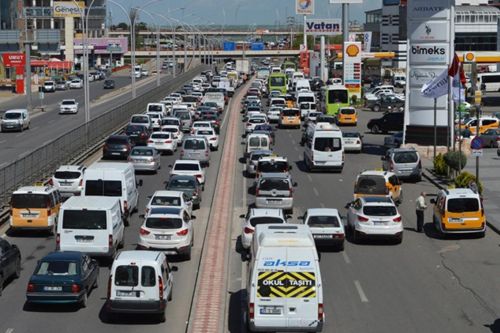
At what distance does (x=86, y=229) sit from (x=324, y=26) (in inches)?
4483

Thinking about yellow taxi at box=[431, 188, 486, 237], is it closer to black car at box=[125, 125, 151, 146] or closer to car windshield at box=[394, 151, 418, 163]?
car windshield at box=[394, 151, 418, 163]

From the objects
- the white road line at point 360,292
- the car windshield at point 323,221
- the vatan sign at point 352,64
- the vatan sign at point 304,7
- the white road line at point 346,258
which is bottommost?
the white road line at point 346,258

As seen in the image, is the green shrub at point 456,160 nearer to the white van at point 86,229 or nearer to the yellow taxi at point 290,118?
the white van at point 86,229

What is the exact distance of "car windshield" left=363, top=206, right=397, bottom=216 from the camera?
3078 cm

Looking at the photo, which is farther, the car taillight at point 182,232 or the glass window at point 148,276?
the car taillight at point 182,232

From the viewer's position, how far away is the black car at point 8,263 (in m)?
24.4

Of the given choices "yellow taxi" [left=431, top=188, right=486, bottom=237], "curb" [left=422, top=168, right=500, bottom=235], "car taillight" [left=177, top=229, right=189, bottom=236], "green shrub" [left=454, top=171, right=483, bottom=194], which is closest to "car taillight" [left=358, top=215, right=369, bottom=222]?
"yellow taxi" [left=431, top=188, right=486, bottom=237]

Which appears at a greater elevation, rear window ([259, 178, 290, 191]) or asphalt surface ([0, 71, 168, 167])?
rear window ([259, 178, 290, 191])

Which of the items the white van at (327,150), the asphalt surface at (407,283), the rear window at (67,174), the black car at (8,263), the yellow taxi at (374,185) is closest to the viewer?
the asphalt surface at (407,283)

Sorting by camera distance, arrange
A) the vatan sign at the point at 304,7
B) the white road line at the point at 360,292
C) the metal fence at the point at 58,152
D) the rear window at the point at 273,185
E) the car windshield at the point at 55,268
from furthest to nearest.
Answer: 1. the vatan sign at the point at 304,7
2. the metal fence at the point at 58,152
3. the rear window at the point at 273,185
4. the white road line at the point at 360,292
5. the car windshield at the point at 55,268

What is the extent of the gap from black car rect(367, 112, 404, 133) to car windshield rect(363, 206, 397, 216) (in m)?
37.4

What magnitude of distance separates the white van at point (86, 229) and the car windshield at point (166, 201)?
4656mm

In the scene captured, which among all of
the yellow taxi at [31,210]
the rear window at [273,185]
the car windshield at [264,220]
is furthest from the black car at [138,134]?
the car windshield at [264,220]

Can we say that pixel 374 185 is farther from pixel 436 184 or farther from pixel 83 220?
pixel 83 220
